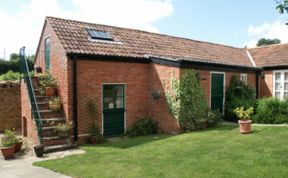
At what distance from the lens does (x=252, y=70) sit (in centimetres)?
1916

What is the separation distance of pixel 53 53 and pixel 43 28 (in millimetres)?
2414

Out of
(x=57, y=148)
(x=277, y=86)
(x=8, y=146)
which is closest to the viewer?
(x=8, y=146)

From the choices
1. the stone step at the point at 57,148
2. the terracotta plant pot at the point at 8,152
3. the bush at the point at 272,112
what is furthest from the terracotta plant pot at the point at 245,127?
the terracotta plant pot at the point at 8,152

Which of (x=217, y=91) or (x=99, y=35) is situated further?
(x=217, y=91)

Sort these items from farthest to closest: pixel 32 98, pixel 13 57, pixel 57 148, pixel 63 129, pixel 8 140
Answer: pixel 13 57 < pixel 32 98 < pixel 63 129 < pixel 57 148 < pixel 8 140

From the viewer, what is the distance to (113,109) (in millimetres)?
13523

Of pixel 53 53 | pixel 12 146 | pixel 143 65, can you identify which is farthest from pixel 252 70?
pixel 12 146

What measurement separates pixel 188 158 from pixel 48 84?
24.6 ft

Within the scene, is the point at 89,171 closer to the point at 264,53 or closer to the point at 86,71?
the point at 86,71

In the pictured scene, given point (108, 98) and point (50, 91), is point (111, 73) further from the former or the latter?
point (50, 91)

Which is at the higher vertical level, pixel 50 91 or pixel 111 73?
pixel 111 73

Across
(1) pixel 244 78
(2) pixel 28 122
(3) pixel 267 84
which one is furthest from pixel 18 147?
(3) pixel 267 84

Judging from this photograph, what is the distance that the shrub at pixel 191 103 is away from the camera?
13.3 m

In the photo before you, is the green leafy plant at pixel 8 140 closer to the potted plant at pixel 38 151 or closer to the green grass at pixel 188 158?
the potted plant at pixel 38 151
